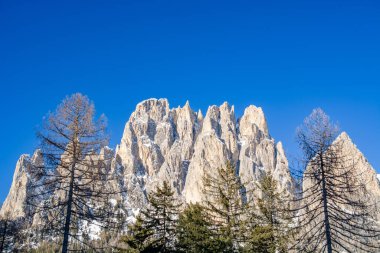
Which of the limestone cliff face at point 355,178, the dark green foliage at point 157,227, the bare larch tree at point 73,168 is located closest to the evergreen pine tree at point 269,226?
the limestone cliff face at point 355,178

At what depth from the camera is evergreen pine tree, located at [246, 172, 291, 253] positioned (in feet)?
89.6

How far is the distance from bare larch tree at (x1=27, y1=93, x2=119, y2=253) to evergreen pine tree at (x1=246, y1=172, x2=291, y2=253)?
11322 mm

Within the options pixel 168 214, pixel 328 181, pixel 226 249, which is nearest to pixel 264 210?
pixel 226 249

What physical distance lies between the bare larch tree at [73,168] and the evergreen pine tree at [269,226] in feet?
37.1

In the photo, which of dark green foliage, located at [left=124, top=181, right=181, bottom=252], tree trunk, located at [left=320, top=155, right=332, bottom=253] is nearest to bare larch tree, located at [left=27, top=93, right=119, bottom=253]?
dark green foliage, located at [left=124, top=181, right=181, bottom=252]

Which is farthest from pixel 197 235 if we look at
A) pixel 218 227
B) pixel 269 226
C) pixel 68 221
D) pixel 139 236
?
pixel 68 221

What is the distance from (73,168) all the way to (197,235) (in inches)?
430

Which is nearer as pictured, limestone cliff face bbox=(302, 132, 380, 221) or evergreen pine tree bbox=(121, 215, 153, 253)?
limestone cliff face bbox=(302, 132, 380, 221)

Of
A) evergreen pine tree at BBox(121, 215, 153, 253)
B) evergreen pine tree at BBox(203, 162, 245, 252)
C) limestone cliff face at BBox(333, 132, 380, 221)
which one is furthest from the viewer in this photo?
evergreen pine tree at BBox(121, 215, 153, 253)

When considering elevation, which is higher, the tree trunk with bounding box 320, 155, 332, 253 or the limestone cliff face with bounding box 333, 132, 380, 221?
the limestone cliff face with bounding box 333, 132, 380, 221

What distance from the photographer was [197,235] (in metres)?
27.5

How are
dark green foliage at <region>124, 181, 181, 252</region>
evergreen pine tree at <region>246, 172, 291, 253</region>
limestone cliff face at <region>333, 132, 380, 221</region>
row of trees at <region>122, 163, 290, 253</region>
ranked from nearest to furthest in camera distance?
limestone cliff face at <region>333, 132, 380, 221</region>, row of trees at <region>122, 163, 290, 253</region>, evergreen pine tree at <region>246, 172, 291, 253</region>, dark green foliage at <region>124, 181, 181, 252</region>

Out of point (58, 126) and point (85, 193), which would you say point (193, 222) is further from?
point (58, 126)

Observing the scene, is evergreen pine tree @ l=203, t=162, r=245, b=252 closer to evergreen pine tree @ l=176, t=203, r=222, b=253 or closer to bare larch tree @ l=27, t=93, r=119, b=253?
evergreen pine tree @ l=176, t=203, r=222, b=253
